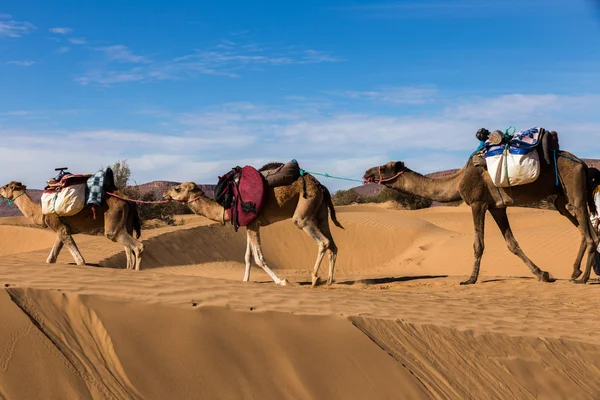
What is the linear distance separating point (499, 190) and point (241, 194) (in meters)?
4.84

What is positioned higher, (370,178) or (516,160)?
(516,160)

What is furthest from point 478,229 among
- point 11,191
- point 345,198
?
point 345,198

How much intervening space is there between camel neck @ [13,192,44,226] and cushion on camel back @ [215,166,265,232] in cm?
382

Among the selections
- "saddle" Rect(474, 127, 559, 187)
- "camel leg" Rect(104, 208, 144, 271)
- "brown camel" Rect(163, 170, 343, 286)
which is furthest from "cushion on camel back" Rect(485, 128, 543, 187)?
"camel leg" Rect(104, 208, 144, 271)

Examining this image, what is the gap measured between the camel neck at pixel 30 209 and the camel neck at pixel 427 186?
23.4 feet

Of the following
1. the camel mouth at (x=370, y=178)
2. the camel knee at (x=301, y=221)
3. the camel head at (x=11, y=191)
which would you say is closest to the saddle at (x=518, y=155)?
the camel mouth at (x=370, y=178)

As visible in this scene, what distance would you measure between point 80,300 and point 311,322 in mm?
2169

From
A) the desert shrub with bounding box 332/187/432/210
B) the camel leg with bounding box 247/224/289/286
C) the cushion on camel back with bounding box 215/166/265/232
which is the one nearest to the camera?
the camel leg with bounding box 247/224/289/286

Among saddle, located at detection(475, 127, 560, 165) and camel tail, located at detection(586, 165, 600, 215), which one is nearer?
saddle, located at detection(475, 127, 560, 165)

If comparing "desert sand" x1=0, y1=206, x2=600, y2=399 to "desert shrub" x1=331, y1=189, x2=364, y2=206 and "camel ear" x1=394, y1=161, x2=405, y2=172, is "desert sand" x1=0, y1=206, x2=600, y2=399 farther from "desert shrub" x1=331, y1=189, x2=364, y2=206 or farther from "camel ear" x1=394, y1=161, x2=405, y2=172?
"desert shrub" x1=331, y1=189, x2=364, y2=206

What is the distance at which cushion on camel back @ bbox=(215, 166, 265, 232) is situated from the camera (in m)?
13.5

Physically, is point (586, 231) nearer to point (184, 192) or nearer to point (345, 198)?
point (184, 192)

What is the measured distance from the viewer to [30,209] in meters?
15.0

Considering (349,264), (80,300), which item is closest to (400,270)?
(349,264)
